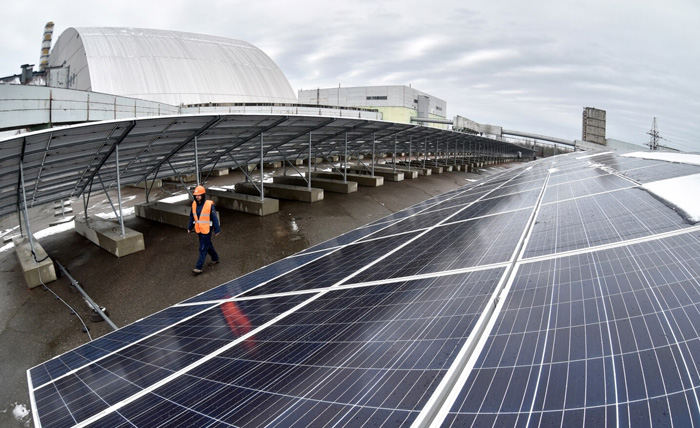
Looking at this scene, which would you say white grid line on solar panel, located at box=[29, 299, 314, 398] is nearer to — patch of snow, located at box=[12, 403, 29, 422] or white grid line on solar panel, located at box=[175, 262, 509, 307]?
white grid line on solar panel, located at box=[175, 262, 509, 307]

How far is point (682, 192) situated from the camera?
4512 mm

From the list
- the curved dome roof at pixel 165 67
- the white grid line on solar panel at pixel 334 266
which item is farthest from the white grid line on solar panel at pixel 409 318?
the curved dome roof at pixel 165 67

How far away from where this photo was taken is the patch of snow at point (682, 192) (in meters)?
3.69

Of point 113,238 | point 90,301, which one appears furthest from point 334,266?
point 113,238

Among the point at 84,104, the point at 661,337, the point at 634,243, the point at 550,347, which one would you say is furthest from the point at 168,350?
the point at 84,104

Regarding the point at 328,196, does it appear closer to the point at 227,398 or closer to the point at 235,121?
the point at 235,121

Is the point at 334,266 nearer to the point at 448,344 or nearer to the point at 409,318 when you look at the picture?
the point at 409,318

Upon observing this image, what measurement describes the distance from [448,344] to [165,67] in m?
48.0

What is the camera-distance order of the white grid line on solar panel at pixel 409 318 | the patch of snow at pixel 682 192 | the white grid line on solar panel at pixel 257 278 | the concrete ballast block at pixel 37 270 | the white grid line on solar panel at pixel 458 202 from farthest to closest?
the concrete ballast block at pixel 37 270
the white grid line on solar panel at pixel 458 202
the white grid line on solar panel at pixel 257 278
the patch of snow at pixel 682 192
the white grid line on solar panel at pixel 409 318

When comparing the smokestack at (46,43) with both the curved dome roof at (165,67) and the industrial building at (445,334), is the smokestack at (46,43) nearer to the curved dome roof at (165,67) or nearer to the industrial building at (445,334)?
the curved dome roof at (165,67)

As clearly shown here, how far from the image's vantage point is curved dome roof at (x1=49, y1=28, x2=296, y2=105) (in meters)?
38.5

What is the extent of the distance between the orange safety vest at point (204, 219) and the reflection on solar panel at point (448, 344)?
3.73 metres

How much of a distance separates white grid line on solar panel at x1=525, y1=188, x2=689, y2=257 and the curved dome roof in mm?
42978

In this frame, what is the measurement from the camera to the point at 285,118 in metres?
13.2
